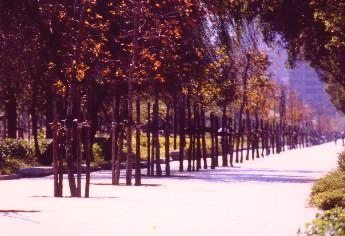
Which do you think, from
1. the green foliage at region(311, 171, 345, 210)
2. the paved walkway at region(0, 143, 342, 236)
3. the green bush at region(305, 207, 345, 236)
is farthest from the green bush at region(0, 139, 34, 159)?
the green bush at region(305, 207, 345, 236)

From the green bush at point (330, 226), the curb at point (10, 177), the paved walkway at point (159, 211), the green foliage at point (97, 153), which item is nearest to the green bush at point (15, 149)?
the green foliage at point (97, 153)

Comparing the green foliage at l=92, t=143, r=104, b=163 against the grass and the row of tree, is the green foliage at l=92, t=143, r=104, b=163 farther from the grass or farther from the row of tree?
the grass

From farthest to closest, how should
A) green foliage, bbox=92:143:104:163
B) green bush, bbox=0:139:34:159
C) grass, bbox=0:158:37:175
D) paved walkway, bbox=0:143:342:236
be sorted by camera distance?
1. green foliage, bbox=92:143:104:163
2. green bush, bbox=0:139:34:159
3. grass, bbox=0:158:37:175
4. paved walkway, bbox=0:143:342:236

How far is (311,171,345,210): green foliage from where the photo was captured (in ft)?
52.0

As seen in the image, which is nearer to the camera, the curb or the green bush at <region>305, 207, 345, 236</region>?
the green bush at <region>305, 207, 345, 236</region>

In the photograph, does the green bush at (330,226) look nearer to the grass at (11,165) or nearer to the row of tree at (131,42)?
the row of tree at (131,42)

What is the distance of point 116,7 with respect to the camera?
27906 millimetres

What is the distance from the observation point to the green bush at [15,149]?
37.5 meters

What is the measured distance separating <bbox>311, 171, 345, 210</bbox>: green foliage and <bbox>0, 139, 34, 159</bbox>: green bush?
1987 cm

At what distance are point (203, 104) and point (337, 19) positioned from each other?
1748 cm

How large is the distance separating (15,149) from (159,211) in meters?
24.5

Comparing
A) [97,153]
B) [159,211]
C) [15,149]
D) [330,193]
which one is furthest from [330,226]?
[97,153]

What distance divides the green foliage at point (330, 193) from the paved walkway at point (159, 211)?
0.28m

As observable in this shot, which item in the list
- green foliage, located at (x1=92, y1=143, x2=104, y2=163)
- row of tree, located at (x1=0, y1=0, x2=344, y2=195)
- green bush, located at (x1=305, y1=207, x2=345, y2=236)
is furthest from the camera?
green foliage, located at (x1=92, y1=143, x2=104, y2=163)
